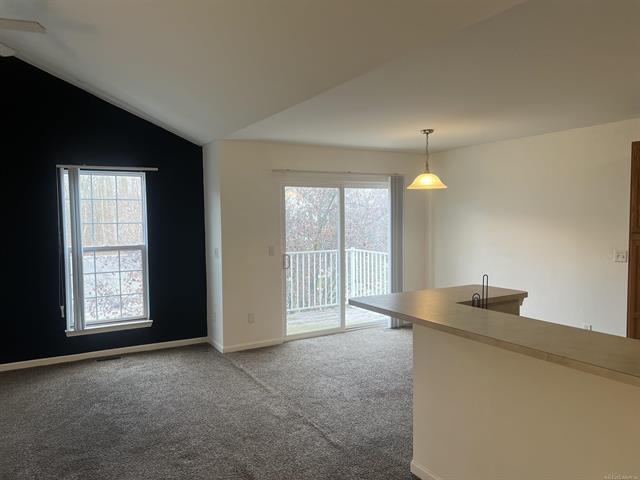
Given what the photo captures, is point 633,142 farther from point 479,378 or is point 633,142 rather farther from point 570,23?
point 479,378

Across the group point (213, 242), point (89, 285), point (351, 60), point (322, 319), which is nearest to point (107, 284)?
point (89, 285)

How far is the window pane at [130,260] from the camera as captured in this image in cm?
507

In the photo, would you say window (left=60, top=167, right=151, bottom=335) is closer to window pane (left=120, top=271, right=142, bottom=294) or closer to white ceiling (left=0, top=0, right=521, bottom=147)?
window pane (left=120, top=271, right=142, bottom=294)

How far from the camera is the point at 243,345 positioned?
16.7 feet

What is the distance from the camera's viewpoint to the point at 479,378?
87.0 inches

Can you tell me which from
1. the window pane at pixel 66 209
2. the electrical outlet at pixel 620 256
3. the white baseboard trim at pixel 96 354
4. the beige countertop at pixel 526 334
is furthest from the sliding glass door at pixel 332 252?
Answer: the beige countertop at pixel 526 334

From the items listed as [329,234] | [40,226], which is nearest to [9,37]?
[40,226]

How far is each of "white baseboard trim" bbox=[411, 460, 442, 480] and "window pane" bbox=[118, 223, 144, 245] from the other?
385 cm

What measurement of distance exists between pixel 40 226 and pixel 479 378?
4485 millimetres

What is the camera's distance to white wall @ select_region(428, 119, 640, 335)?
4137mm

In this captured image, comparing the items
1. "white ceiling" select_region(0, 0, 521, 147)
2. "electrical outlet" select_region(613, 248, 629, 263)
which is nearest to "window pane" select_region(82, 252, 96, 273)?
"white ceiling" select_region(0, 0, 521, 147)

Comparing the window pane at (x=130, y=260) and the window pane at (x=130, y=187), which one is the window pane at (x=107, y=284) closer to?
the window pane at (x=130, y=260)

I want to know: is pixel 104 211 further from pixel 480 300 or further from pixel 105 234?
pixel 480 300

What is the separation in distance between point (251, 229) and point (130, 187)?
144 centimetres
